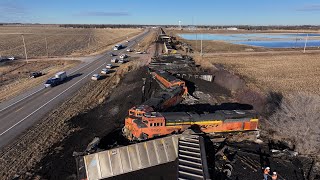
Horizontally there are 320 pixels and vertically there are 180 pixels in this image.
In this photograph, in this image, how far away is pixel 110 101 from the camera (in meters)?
44.3

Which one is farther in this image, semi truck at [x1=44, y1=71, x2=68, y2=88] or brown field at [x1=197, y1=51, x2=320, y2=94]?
semi truck at [x1=44, y1=71, x2=68, y2=88]

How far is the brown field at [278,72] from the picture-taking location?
174 feet

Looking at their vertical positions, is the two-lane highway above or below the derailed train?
below

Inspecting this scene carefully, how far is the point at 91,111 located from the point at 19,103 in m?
13.4

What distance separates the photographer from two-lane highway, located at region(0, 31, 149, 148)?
34562 millimetres

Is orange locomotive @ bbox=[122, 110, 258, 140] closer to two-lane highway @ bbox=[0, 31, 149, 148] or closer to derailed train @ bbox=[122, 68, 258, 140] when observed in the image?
derailed train @ bbox=[122, 68, 258, 140]

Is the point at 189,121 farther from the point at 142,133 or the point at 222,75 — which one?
the point at 222,75

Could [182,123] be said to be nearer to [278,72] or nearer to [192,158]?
[192,158]

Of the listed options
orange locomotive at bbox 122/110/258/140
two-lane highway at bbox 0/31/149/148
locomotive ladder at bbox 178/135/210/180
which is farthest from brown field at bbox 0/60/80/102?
locomotive ladder at bbox 178/135/210/180

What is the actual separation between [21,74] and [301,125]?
6452 centimetres

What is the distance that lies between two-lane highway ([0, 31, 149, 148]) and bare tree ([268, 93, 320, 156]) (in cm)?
3078

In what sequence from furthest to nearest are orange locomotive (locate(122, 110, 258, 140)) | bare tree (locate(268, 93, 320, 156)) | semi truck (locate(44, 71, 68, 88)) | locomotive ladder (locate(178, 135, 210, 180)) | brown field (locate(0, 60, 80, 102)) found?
brown field (locate(0, 60, 80, 102)) < semi truck (locate(44, 71, 68, 88)) < orange locomotive (locate(122, 110, 258, 140)) < bare tree (locate(268, 93, 320, 156)) < locomotive ladder (locate(178, 135, 210, 180))

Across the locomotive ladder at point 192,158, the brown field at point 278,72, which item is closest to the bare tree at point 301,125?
the locomotive ladder at point 192,158

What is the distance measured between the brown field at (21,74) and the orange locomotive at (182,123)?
3084 centimetres
